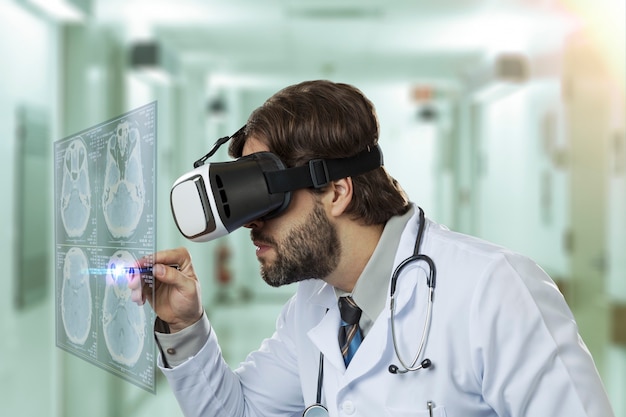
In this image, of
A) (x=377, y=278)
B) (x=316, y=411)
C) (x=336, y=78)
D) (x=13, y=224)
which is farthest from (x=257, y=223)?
(x=336, y=78)

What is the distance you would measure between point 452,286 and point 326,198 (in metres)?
0.27

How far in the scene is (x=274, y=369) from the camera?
1.40m

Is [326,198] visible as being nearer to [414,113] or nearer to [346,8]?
[346,8]

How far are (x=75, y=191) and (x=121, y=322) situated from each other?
21 cm

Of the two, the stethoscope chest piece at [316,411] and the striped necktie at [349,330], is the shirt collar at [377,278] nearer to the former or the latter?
the striped necktie at [349,330]

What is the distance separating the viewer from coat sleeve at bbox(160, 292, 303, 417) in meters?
1.26

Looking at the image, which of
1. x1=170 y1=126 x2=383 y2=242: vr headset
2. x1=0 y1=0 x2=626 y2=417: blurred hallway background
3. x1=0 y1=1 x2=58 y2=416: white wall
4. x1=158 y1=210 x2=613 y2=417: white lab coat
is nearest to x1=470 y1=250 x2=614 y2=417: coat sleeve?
x1=158 y1=210 x2=613 y2=417: white lab coat

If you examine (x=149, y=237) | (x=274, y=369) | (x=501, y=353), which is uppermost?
(x=149, y=237)

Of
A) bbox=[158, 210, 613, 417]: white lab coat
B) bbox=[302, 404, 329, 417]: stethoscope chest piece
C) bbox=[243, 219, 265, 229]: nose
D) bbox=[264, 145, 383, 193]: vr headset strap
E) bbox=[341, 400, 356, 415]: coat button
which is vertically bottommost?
bbox=[302, 404, 329, 417]: stethoscope chest piece

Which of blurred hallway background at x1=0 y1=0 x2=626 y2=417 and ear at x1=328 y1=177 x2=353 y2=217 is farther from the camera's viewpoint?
blurred hallway background at x1=0 y1=0 x2=626 y2=417

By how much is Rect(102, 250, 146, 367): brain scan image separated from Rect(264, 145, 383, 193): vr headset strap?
0.28 m

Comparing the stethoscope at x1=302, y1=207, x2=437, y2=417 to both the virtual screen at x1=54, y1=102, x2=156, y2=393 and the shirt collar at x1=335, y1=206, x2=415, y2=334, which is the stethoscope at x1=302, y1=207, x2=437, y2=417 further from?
the virtual screen at x1=54, y1=102, x2=156, y2=393

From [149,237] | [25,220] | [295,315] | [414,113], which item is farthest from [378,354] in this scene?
[414,113]

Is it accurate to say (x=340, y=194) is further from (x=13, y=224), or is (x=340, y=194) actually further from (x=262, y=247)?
(x=13, y=224)
